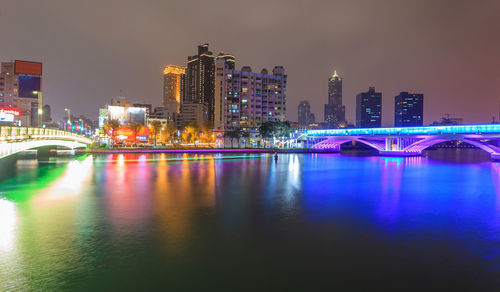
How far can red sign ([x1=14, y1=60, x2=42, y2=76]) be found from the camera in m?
115

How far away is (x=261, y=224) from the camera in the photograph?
59.1ft

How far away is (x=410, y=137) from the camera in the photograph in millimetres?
92250


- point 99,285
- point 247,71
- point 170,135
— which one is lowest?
point 99,285

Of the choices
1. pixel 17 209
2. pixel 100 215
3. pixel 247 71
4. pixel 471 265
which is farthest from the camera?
pixel 247 71

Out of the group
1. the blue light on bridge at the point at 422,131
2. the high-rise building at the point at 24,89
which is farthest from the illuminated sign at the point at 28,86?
the blue light on bridge at the point at 422,131

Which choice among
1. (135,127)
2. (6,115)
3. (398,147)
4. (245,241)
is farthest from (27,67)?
(245,241)

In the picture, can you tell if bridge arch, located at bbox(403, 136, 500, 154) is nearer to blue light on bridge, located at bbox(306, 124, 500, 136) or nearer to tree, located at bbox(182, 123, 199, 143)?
blue light on bridge, located at bbox(306, 124, 500, 136)

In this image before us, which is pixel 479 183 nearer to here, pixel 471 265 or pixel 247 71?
pixel 471 265

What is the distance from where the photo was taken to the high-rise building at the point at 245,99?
155125 millimetres

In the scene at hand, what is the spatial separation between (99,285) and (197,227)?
708cm

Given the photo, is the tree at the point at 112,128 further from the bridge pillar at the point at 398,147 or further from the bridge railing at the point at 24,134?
the bridge pillar at the point at 398,147

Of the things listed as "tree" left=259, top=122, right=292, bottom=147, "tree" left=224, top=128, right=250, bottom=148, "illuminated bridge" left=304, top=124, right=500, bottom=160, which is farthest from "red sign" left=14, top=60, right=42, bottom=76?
"illuminated bridge" left=304, top=124, right=500, bottom=160

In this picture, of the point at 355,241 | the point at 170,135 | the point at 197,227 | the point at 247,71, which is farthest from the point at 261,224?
the point at 247,71

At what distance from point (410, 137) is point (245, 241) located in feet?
291
